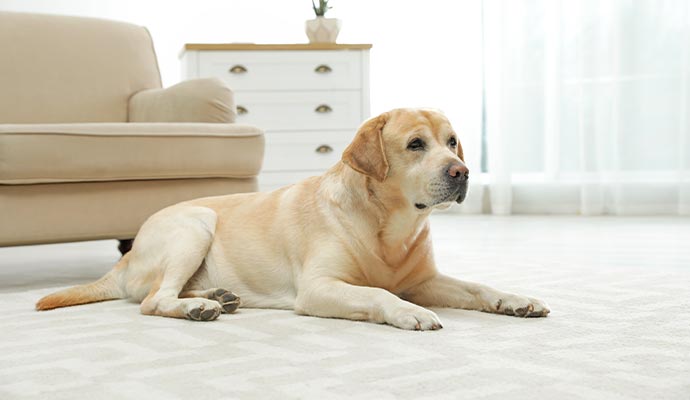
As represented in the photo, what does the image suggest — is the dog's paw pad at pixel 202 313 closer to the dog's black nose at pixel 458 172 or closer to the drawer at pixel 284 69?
the dog's black nose at pixel 458 172

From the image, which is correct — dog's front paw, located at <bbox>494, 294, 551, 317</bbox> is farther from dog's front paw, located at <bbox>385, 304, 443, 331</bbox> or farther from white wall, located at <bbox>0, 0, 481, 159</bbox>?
white wall, located at <bbox>0, 0, 481, 159</bbox>

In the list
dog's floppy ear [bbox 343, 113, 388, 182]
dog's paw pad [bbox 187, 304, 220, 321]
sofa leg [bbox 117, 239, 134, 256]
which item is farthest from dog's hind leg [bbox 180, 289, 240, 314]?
sofa leg [bbox 117, 239, 134, 256]

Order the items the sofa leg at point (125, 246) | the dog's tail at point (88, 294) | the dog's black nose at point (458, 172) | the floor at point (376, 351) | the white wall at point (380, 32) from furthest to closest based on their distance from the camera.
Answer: the white wall at point (380, 32) → the sofa leg at point (125, 246) → the dog's tail at point (88, 294) → the dog's black nose at point (458, 172) → the floor at point (376, 351)

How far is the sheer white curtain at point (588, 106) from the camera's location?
499cm

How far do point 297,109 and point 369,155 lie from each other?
2.87 meters

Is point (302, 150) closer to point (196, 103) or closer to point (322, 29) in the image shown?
point (322, 29)

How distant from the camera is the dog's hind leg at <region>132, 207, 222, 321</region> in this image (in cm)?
206

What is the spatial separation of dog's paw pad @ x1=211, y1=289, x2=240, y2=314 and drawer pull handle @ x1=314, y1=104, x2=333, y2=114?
2.77 meters

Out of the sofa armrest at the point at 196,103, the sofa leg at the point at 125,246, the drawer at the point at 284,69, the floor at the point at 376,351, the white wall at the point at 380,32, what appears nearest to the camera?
the floor at the point at 376,351

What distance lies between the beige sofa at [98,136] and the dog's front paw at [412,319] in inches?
55.7

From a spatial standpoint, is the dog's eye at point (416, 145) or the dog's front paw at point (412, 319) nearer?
the dog's front paw at point (412, 319)

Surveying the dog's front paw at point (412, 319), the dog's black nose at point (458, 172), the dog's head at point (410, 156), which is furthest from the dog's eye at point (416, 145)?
the dog's front paw at point (412, 319)

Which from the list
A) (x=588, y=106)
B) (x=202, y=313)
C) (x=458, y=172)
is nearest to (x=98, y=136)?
(x=202, y=313)

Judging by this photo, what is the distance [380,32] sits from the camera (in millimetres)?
5914
